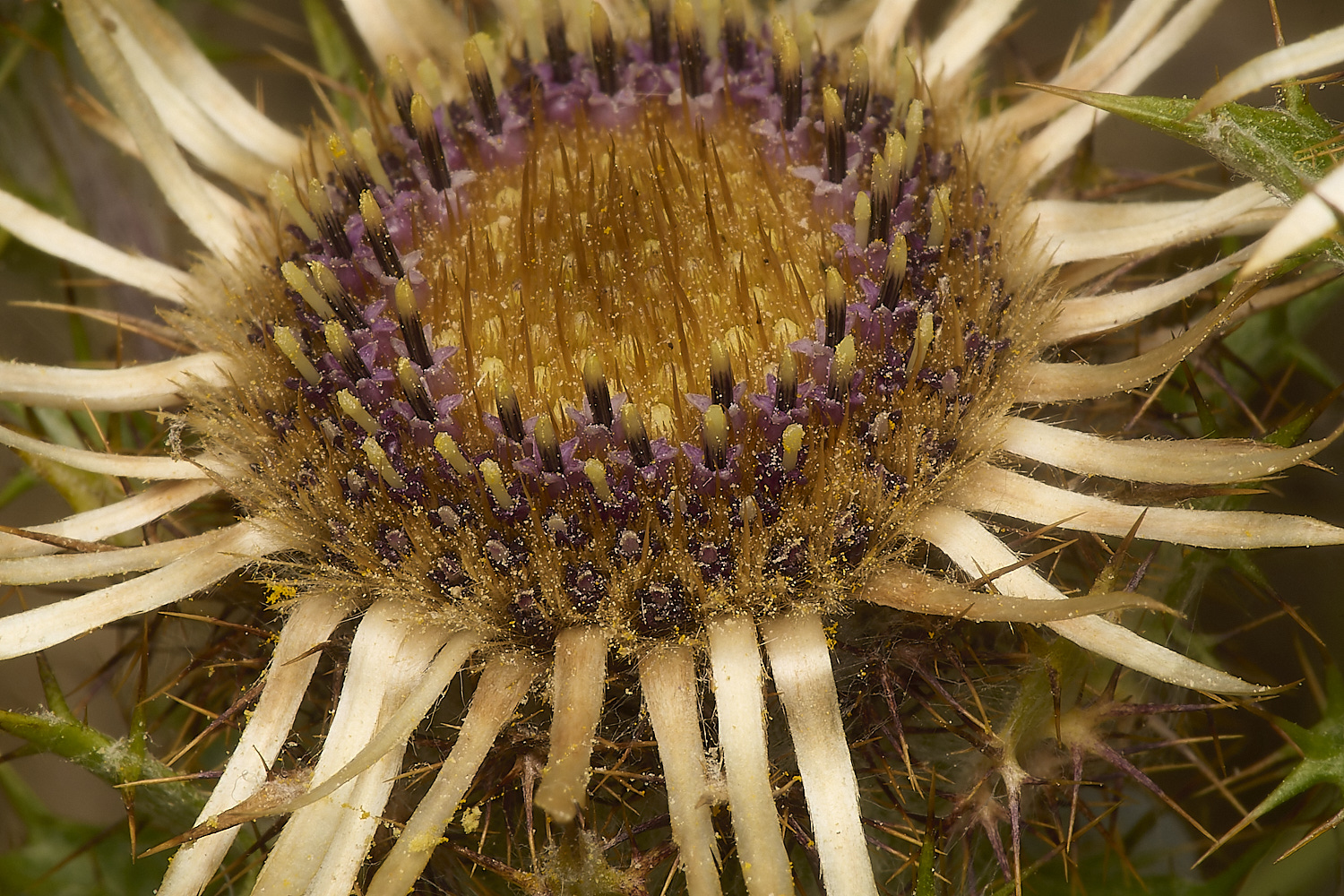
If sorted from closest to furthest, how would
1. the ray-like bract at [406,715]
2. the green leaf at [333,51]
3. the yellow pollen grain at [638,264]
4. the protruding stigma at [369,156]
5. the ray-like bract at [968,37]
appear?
the ray-like bract at [406,715]
the yellow pollen grain at [638,264]
the protruding stigma at [369,156]
the ray-like bract at [968,37]
the green leaf at [333,51]

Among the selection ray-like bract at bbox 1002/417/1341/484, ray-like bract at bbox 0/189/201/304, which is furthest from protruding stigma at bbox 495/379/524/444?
ray-like bract at bbox 0/189/201/304

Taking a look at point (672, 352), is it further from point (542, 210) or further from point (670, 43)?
point (670, 43)

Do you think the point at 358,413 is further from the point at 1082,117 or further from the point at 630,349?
the point at 1082,117

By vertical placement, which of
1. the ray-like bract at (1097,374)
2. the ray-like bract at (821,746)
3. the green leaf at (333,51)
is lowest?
the ray-like bract at (821,746)

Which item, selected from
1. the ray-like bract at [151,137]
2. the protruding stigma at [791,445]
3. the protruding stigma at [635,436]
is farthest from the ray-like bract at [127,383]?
the protruding stigma at [791,445]

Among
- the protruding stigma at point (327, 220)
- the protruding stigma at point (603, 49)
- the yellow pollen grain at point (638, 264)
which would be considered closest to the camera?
the yellow pollen grain at point (638, 264)

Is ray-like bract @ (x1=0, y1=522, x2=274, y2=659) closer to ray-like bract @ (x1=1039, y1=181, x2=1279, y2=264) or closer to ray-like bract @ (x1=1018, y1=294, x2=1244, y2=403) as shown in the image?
ray-like bract @ (x1=1018, y1=294, x2=1244, y2=403)

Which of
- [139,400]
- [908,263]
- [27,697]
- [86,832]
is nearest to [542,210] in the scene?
[908,263]

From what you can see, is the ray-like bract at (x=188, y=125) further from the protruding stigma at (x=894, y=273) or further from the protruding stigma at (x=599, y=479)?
the protruding stigma at (x=894, y=273)
